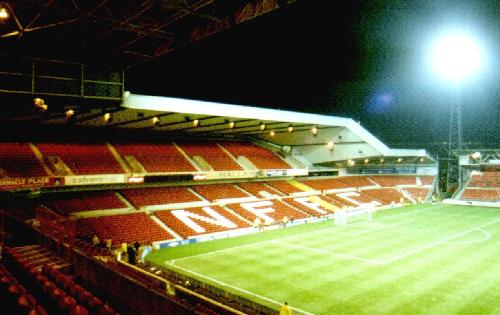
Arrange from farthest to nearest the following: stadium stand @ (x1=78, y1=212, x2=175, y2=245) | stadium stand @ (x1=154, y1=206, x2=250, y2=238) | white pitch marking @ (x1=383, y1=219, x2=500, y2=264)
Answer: stadium stand @ (x1=154, y1=206, x2=250, y2=238) → stadium stand @ (x1=78, y1=212, x2=175, y2=245) → white pitch marking @ (x1=383, y1=219, x2=500, y2=264)

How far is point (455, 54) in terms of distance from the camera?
34.1 m

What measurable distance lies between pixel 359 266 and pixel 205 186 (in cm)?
1740

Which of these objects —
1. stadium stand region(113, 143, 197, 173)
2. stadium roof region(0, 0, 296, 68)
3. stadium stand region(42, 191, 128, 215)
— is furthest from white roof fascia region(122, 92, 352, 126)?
stadium stand region(42, 191, 128, 215)

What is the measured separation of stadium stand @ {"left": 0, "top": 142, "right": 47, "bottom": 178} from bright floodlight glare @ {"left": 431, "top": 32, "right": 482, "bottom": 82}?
30.8 m

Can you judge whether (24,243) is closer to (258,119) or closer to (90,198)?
(90,198)

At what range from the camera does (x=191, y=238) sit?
25141 millimetres

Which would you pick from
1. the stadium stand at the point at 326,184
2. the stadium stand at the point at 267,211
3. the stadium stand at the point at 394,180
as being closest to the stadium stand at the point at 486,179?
the stadium stand at the point at 394,180

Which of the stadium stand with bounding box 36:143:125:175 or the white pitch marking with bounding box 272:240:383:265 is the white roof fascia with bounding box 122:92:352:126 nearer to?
the stadium stand with bounding box 36:143:125:175

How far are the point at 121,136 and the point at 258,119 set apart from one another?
12271 millimetres

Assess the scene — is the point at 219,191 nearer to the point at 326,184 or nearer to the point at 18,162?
the point at 18,162

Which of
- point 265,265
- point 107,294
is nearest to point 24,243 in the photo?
point 107,294

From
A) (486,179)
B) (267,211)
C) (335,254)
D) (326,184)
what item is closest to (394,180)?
(486,179)

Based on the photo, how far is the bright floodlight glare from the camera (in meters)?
32.2

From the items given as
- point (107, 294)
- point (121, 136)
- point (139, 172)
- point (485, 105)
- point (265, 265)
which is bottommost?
point (265, 265)
